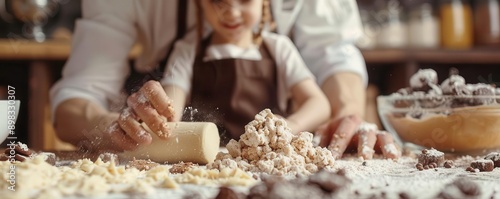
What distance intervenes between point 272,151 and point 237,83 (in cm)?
32

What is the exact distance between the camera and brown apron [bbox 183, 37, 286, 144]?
0.77m

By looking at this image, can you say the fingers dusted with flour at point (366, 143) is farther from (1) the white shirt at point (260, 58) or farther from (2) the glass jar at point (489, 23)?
(2) the glass jar at point (489, 23)

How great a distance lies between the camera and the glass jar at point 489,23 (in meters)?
1.38

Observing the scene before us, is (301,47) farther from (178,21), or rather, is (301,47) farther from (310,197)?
(310,197)

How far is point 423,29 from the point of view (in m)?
1.38

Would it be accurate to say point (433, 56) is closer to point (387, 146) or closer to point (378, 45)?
point (378, 45)

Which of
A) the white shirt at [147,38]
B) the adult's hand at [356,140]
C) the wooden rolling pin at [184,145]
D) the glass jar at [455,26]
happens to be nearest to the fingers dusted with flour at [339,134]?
the adult's hand at [356,140]

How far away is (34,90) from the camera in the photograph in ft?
4.24

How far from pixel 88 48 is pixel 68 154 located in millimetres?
302

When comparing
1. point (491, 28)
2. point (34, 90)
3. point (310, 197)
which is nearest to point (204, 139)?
point (310, 197)

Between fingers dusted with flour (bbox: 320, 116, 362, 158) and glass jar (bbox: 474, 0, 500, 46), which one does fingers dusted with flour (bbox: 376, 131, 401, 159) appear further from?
glass jar (bbox: 474, 0, 500, 46)

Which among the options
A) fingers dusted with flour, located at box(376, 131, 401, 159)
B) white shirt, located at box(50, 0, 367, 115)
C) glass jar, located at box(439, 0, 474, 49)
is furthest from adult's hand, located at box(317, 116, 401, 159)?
glass jar, located at box(439, 0, 474, 49)

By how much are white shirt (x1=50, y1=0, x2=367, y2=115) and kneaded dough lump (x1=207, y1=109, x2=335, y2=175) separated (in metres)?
0.40

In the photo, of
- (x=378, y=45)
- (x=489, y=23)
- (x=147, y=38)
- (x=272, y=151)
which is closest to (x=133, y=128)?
(x=272, y=151)
